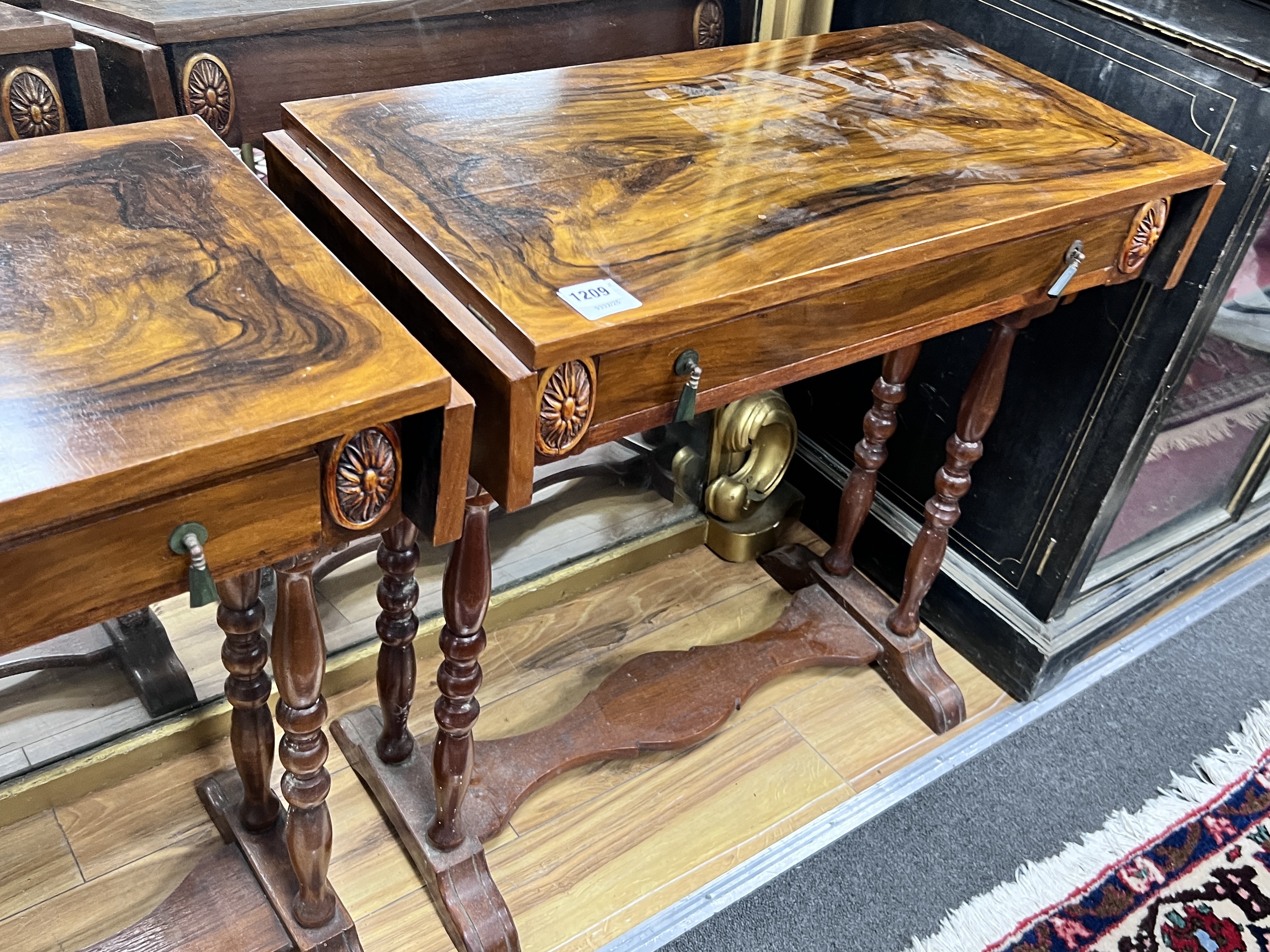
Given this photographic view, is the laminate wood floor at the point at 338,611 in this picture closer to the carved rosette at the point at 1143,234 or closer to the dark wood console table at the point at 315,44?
the dark wood console table at the point at 315,44

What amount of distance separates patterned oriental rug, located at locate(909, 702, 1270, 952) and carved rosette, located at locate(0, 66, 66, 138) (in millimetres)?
1334

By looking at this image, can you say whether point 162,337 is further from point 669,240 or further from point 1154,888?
point 1154,888

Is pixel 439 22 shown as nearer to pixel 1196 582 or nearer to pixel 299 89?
pixel 299 89

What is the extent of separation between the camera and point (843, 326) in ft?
3.47

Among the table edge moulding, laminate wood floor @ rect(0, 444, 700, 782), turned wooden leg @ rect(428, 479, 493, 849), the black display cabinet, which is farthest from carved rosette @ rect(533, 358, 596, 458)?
the black display cabinet

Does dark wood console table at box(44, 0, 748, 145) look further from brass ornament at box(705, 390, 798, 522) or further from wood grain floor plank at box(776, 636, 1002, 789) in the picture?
wood grain floor plank at box(776, 636, 1002, 789)

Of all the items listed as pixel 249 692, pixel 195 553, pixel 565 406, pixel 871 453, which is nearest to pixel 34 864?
pixel 249 692

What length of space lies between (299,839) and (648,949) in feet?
1.53

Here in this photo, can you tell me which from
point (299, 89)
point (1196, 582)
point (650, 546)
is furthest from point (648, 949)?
point (1196, 582)

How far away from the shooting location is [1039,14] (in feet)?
4.81

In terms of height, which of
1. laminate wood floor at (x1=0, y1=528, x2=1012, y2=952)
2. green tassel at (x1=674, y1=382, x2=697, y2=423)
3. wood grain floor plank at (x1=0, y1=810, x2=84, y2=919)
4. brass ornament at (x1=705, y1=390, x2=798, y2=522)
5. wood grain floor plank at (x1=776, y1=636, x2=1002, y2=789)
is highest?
green tassel at (x1=674, y1=382, x2=697, y2=423)

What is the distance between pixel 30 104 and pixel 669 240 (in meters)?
0.64

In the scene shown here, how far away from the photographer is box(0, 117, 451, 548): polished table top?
0.71m

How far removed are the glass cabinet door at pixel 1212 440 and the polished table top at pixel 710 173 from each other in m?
0.32
